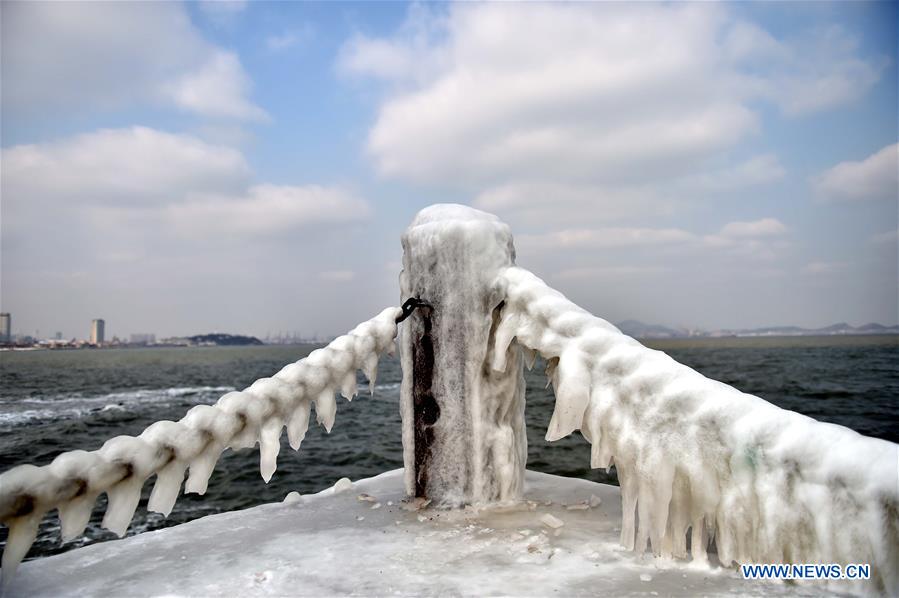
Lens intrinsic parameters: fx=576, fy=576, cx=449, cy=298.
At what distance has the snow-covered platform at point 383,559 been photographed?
107 inches

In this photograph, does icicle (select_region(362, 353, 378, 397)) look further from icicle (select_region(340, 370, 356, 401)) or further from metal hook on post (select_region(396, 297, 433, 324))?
metal hook on post (select_region(396, 297, 433, 324))

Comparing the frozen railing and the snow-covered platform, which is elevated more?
the frozen railing

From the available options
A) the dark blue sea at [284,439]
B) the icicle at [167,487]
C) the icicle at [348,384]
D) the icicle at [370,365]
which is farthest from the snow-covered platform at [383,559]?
the dark blue sea at [284,439]

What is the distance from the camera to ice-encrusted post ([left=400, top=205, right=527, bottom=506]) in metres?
3.95

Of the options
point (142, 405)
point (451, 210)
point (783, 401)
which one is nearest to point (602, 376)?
point (451, 210)

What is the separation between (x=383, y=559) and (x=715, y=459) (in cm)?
176

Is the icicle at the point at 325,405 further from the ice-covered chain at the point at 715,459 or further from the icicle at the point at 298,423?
the ice-covered chain at the point at 715,459

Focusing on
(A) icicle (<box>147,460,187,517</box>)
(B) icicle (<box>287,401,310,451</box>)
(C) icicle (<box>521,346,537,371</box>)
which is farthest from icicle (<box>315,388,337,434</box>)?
(C) icicle (<box>521,346,537,371</box>)

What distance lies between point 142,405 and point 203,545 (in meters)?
24.4

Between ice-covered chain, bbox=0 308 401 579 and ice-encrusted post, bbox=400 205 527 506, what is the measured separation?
1.08 ft

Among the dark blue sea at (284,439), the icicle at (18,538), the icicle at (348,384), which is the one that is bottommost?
the dark blue sea at (284,439)

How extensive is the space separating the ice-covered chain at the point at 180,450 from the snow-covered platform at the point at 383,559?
487 mm

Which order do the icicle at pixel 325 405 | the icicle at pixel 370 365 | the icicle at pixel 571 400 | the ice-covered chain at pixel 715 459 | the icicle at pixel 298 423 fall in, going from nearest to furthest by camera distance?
the ice-covered chain at pixel 715 459
the icicle at pixel 571 400
the icicle at pixel 298 423
the icicle at pixel 325 405
the icicle at pixel 370 365

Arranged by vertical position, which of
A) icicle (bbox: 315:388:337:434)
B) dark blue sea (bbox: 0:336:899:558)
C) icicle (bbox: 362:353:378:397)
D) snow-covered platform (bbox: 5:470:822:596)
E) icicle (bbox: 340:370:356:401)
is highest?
icicle (bbox: 362:353:378:397)
